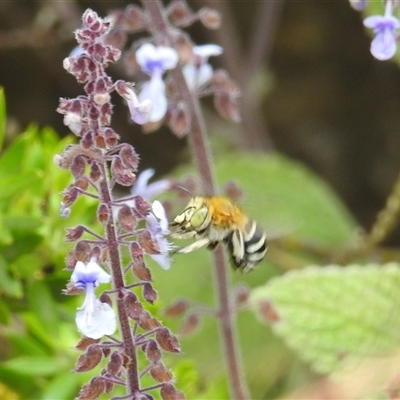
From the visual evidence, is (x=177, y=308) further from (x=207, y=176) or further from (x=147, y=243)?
(x=147, y=243)

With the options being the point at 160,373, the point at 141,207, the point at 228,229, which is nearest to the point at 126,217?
the point at 141,207

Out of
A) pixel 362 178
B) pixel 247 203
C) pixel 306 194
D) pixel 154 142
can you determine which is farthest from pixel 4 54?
→ pixel 247 203

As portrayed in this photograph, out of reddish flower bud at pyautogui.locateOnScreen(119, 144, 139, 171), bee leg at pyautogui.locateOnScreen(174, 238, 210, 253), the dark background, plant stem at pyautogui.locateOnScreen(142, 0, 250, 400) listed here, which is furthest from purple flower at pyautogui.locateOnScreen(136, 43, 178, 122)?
the dark background

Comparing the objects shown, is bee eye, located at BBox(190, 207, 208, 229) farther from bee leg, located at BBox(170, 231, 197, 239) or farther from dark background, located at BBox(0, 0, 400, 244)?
dark background, located at BBox(0, 0, 400, 244)

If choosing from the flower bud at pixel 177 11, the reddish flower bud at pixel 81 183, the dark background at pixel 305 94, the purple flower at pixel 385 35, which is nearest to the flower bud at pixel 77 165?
the reddish flower bud at pixel 81 183

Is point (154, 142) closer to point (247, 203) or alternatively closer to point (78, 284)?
point (247, 203)

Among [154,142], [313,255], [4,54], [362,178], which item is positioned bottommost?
[313,255]
